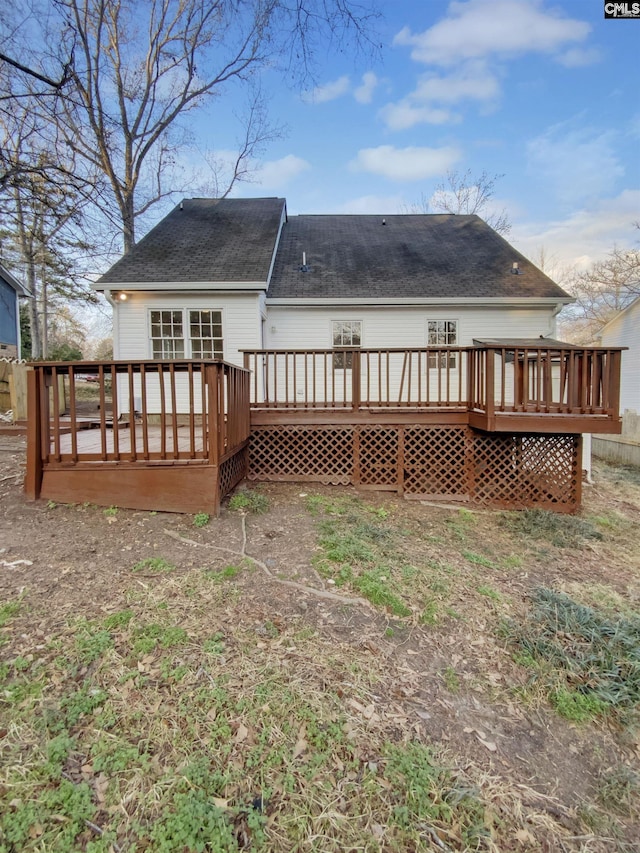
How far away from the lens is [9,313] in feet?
56.4

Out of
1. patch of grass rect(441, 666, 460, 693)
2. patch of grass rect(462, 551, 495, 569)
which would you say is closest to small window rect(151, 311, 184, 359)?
patch of grass rect(462, 551, 495, 569)

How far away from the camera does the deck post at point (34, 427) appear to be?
13.6ft

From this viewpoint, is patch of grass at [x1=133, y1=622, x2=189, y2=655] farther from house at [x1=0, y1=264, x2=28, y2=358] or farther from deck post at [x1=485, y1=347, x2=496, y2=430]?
house at [x1=0, y1=264, x2=28, y2=358]

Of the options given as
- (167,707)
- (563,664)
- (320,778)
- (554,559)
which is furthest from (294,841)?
(554,559)

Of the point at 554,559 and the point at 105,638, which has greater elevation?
the point at 105,638

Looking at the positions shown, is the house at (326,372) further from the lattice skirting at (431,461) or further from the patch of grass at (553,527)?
the patch of grass at (553,527)

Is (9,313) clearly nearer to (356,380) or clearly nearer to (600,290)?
(356,380)

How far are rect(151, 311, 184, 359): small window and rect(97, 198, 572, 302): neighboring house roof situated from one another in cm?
64

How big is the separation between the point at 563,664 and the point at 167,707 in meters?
2.34

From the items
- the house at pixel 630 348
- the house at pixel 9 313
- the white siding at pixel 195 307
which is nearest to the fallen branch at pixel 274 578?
the white siding at pixel 195 307

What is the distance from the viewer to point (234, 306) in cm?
810

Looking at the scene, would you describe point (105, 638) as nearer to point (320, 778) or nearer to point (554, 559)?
point (320, 778)

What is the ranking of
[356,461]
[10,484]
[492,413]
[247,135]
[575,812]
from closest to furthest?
1. [575,812]
2. [10,484]
3. [492,413]
4. [356,461]
5. [247,135]
